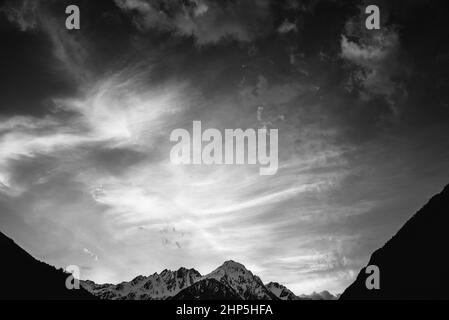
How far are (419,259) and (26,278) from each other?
155098 millimetres

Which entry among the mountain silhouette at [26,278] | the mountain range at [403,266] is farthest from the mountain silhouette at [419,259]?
the mountain silhouette at [26,278]

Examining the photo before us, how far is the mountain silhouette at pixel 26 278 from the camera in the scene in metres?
139

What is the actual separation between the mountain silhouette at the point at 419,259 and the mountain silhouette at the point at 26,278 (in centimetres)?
13818

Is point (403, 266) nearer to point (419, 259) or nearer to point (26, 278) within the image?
point (419, 259)

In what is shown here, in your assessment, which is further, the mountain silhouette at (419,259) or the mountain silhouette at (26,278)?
the mountain silhouette at (26,278)

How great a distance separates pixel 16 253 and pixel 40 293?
2026cm

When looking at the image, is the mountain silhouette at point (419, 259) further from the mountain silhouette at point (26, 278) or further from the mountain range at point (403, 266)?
the mountain silhouette at point (26, 278)

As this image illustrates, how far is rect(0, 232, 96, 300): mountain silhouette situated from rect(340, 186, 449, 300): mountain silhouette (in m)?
138

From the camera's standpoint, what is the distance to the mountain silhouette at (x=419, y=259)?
427ft

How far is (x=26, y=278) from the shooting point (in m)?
150

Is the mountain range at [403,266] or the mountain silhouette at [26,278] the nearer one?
the mountain range at [403,266]

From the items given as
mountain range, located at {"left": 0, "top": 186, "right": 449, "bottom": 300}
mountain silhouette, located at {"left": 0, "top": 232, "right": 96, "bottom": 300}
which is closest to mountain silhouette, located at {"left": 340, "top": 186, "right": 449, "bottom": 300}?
mountain range, located at {"left": 0, "top": 186, "right": 449, "bottom": 300}

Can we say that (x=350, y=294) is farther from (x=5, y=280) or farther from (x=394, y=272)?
(x=5, y=280)

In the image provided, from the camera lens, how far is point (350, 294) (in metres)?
182
